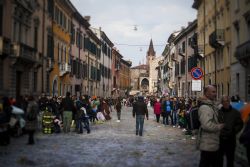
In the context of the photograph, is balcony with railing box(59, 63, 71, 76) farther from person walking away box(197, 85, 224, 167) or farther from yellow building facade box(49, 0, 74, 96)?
person walking away box(197, 85, 224, 167)

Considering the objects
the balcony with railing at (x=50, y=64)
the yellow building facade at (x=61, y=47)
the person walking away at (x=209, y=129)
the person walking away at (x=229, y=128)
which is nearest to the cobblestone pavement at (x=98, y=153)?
the person walking away at (x=229, y=128)

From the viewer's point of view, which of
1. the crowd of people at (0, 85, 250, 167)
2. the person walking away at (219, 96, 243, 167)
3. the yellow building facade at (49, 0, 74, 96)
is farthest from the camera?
the yellow building facade at (49, 0, 74, 96)

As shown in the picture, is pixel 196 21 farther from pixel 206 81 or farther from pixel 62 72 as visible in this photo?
pixel 62 72

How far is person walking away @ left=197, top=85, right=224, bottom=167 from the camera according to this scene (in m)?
6.80

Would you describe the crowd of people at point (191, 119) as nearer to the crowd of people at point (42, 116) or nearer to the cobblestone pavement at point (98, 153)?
the crowd of people at point (42, 116)

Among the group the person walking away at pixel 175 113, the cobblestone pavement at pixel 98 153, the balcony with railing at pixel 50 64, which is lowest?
the cobblestone pavement at pixel 98 153

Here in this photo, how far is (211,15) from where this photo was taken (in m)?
42.9

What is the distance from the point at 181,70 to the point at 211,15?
2099cm

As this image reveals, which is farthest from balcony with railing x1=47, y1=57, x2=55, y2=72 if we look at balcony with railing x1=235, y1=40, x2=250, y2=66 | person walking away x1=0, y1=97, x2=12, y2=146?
person walking away x1=0, y1=97, x2=12, y2=146

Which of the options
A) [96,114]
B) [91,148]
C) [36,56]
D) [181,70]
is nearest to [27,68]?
[36,56]

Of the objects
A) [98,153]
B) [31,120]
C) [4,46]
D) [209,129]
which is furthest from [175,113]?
[209,129]

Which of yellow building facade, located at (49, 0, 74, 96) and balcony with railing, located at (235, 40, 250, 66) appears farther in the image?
yellow building facade, located at (49, 0, 74, 96)

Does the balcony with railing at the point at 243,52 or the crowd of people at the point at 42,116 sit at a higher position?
the balcony with railing at the point at 243,52

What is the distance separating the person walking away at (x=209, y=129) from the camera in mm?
6801
